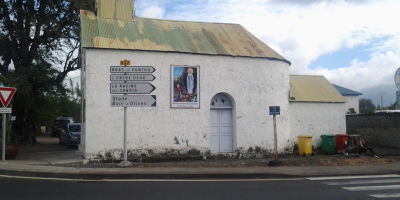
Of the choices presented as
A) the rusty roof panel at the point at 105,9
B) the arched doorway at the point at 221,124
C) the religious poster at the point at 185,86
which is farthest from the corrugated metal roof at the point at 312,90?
the rusty roof panel at the point at 105,9

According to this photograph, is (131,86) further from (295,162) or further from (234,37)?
(234,37)

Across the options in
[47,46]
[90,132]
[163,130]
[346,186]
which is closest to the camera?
[346,186]

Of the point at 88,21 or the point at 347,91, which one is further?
the point at 347,91

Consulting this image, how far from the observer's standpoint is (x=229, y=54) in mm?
15961

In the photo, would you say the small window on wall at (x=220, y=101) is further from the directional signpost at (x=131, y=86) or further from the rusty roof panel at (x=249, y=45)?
the directional signpost at (x=131, y=86)

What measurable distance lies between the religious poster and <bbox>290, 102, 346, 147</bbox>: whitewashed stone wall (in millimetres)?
5586

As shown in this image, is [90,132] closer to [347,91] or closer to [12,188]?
[12,188]

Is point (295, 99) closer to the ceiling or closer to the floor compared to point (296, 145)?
closer to the ceiling

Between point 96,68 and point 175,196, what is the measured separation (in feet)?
25.6

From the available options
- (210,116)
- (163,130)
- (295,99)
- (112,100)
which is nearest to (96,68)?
(112,100)

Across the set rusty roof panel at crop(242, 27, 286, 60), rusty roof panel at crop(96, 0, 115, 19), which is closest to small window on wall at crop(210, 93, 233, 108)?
rusty roof panel at crop(242, 27, 286, 60)

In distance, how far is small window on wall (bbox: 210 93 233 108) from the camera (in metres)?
16.1

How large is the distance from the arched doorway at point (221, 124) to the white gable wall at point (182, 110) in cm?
42

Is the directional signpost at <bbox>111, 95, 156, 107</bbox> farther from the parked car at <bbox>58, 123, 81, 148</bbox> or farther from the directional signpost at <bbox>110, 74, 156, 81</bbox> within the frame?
the parked car at <bbox>58, 123, 81, 148</bbox>
